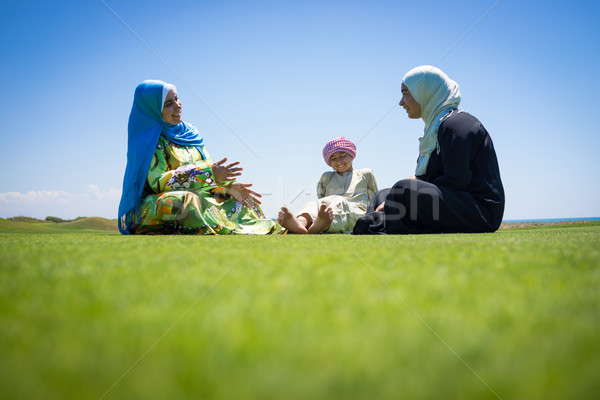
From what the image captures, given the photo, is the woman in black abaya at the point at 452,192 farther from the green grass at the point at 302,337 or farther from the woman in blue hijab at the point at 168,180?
the green grass at the point at 302,337

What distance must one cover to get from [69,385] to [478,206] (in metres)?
2.91

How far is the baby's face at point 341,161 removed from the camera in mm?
4145

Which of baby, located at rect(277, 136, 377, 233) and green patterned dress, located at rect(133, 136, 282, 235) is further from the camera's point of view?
baby, located at rect(277, 136, 377, 233)

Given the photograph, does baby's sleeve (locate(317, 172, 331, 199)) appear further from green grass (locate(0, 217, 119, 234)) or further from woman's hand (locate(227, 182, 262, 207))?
green grass (locate(0, 217, 119, 234))

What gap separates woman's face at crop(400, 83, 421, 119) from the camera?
10.8 ft

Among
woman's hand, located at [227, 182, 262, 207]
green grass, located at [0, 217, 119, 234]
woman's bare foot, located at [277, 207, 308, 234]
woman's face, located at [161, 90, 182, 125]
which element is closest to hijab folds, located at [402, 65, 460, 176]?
woman's bare foot, located at [277, 207, 308, 234]

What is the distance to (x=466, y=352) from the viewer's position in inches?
12.8

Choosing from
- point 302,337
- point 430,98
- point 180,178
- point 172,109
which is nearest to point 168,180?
point 180,178

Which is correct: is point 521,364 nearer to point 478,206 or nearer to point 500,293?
point 500,293

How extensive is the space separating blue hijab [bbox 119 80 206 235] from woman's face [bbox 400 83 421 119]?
89.1 inches

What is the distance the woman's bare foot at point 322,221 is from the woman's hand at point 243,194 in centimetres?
60

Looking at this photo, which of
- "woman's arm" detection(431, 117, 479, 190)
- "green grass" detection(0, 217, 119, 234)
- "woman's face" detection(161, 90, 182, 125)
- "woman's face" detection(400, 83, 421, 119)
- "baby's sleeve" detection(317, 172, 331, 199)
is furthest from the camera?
"green grass" detection(0, 217, 119, 234)

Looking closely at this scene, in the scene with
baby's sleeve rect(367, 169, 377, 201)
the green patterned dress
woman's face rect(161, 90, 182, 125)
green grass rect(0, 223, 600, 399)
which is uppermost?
woman's face rect(161, 90, 182, 125)

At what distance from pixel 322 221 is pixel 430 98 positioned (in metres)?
1.53
